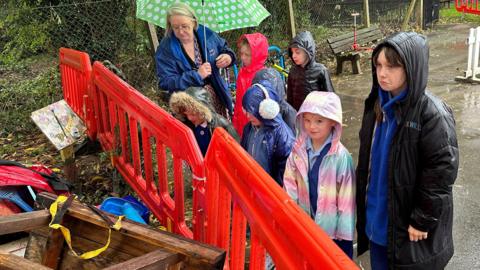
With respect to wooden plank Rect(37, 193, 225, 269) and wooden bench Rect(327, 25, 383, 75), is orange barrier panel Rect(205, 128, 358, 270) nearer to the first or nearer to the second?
wooden plank Rect(37, 193, 225, 269)

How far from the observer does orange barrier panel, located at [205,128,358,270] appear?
1.30 metres

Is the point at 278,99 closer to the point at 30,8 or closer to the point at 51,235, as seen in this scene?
the point at 51,235

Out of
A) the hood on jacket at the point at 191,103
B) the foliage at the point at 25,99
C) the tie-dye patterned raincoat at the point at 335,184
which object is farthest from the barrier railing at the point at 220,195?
the foliage at the point at 25,99

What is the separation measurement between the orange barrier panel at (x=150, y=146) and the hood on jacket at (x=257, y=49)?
1.25 metres

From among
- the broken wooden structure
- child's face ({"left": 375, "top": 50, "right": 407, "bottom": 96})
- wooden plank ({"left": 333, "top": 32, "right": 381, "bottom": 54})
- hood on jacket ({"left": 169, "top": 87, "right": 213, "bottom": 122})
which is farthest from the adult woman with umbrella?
wooden plank ({"left": 333, "top": 32, "right": 381, "bottom": 54})

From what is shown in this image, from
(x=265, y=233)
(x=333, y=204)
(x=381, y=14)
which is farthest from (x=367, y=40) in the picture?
(x=265, y=233)

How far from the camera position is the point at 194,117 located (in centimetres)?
346

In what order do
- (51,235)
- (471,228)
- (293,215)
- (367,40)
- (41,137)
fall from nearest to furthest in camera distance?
(293,215) < (51,235) < (471,228) < (41,137) < (367,40)

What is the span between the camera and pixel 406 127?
209 centimetres

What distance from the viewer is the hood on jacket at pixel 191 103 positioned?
3.35m

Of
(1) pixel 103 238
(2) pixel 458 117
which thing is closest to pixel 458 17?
(2) pixel 458 117

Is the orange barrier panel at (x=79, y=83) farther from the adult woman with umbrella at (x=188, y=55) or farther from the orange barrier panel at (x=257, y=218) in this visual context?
the orange barrier panel at (x=257, y=218)

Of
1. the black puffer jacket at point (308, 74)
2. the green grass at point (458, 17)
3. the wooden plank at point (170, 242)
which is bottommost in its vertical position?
the green grass at point (458, 17)

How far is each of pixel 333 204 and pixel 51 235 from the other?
1.78 meters
